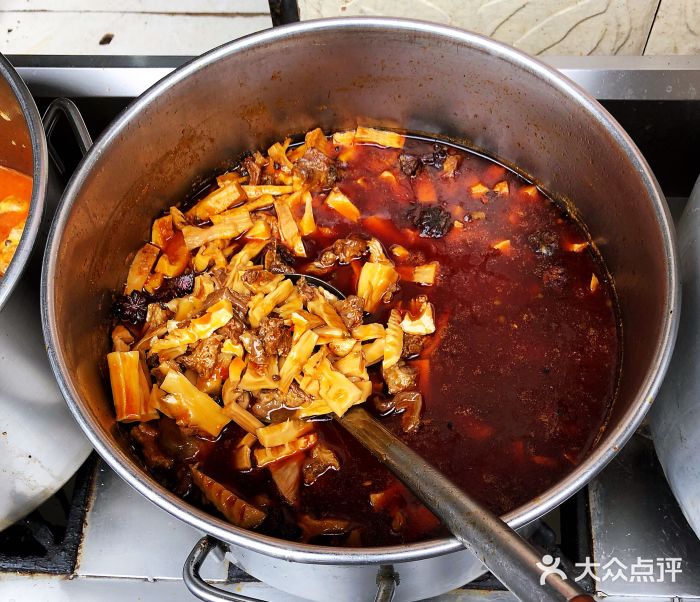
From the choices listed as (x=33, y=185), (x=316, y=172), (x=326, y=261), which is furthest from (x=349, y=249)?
(x=33, y=185)

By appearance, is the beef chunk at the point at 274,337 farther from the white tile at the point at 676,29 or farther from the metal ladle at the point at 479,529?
the white tile at the point at 676,29

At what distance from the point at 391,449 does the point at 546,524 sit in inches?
22.0

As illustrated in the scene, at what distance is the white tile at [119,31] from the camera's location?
2.65 metres

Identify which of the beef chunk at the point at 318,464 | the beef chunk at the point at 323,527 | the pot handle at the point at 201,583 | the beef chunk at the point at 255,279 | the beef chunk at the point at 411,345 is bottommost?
the pot handle at the point at 201,583

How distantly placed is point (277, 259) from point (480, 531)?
95 centimetres

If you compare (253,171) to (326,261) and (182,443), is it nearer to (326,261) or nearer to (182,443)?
(326,261)

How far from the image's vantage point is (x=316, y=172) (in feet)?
6.39

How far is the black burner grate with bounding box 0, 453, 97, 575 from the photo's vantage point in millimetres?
1732

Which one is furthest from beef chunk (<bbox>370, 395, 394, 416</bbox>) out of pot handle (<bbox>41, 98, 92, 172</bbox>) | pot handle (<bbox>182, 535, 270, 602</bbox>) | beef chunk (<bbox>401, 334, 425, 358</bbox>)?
pot handle (<bbox>41, 98, 92, 172</bbox>)

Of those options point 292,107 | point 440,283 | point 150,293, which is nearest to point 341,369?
point 440,283

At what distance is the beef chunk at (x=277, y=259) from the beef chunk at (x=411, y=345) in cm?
35

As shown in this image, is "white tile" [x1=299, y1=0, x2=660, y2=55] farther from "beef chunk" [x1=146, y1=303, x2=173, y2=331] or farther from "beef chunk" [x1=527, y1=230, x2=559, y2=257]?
"beef chunk" [x1=146, y1=303, x2=173, y2=331]

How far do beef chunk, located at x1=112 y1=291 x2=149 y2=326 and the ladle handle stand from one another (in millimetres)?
710

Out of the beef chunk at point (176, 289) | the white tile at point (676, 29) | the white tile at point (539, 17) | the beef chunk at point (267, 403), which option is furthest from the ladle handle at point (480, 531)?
the white tile at point (676, 29)
